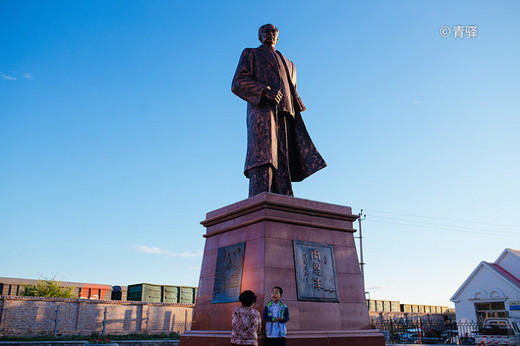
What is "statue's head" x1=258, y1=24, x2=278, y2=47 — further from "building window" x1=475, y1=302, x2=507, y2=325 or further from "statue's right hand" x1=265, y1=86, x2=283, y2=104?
"building window" x1=475, y1=302, x2=507, y2=325

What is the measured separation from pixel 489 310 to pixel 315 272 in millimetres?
20472

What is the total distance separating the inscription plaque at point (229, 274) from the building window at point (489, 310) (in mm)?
19816

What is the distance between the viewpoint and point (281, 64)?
→ 680 centimetres

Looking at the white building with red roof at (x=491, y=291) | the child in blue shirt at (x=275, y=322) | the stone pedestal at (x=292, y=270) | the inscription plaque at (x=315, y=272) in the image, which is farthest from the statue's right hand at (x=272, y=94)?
the white building with red roof at (x=491, y=291)

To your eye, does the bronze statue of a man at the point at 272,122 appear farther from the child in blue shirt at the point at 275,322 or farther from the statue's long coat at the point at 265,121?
the child in blue shirt at the point at 275,322

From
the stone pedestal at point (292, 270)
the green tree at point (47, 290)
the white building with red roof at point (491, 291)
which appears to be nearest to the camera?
the stone pedestal at point (292, 270)

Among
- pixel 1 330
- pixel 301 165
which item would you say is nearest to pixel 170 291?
pixel 1 330

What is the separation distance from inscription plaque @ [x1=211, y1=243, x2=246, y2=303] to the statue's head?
3.43m

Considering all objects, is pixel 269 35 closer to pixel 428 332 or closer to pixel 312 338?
pixel 312 338

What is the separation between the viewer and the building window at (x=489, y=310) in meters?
20.9

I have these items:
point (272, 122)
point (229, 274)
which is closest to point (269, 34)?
point (272, 122)

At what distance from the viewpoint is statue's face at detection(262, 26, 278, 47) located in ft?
22.8

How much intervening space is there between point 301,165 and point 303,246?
179 cm

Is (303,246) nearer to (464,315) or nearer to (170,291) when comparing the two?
(464,315)
